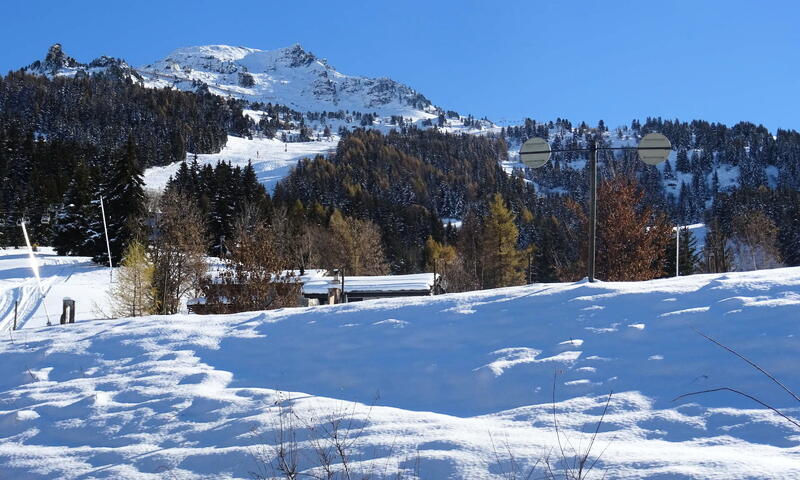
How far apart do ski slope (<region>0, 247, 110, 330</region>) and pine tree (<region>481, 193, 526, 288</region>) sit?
27.6m

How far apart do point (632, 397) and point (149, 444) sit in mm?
4343

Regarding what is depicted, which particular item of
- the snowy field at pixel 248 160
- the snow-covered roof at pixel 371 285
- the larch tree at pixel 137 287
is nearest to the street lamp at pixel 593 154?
the snow-covered roof at pixel 371 285

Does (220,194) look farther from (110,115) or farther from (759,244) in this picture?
(110,115)

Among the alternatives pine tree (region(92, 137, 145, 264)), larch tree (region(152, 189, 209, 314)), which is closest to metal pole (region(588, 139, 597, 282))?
larch tree (region(152, 189, 209, 314))

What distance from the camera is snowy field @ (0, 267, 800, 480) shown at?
443 centimetres

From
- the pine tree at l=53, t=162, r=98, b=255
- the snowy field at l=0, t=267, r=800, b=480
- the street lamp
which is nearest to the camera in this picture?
the snowy field at l=0, t=267, r=800, b=480

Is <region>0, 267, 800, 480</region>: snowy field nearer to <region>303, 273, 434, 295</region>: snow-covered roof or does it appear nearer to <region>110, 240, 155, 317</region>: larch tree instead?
<region>110, 240, 155, 317</region>: larch tree

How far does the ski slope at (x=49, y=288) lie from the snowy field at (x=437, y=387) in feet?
85.9

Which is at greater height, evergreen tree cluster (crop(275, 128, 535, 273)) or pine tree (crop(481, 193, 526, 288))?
evergreen tree cluster (crop(275, 128, 535, 273))

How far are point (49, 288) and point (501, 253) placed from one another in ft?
107

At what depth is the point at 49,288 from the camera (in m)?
40.3

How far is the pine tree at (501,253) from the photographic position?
153ft

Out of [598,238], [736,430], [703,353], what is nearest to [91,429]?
[736,430]

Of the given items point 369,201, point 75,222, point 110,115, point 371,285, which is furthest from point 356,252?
point 110,115
